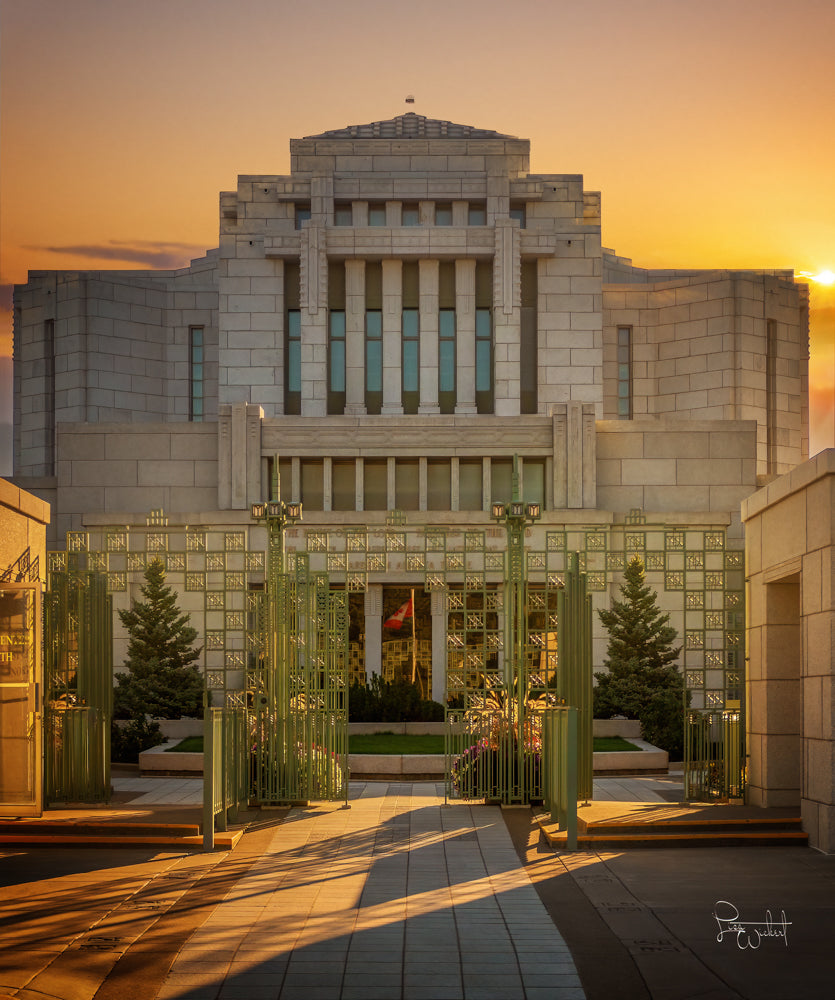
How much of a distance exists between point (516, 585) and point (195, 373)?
37612 millimetres

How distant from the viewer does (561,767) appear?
16.0 metres

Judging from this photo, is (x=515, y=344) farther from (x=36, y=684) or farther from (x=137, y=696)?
(x=36, y=684)

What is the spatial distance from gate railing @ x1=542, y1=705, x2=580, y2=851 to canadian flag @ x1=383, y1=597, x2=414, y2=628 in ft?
62.3

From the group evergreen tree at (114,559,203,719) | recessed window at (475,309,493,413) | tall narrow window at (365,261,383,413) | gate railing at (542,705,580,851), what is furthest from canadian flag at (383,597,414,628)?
gate railing at (542,705,580,851)

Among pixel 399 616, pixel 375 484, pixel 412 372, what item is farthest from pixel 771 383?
pixel 399 616

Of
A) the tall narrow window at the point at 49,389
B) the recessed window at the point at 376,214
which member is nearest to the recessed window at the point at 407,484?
the recessed window at the point at 376,214

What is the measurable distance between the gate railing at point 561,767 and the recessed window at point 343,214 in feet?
114

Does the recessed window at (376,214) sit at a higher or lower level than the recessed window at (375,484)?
higher

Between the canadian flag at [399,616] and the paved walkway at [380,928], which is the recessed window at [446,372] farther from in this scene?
the paved walkway at [380,928]

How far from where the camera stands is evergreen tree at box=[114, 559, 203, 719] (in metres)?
30.4

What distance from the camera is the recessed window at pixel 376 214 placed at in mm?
49594

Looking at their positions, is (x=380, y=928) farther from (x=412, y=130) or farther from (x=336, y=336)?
(x=412, y=130)

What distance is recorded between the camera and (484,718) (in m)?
18.6

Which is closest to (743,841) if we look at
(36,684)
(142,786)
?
(36,684)
